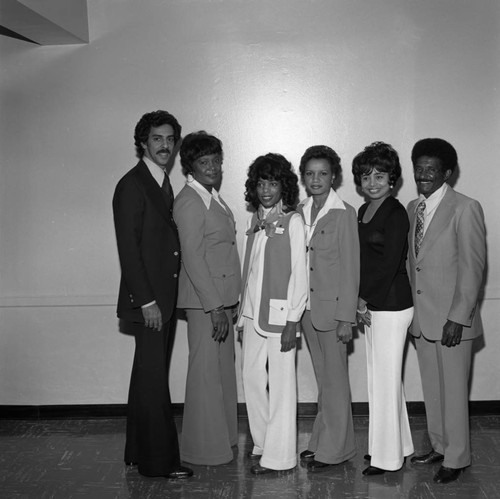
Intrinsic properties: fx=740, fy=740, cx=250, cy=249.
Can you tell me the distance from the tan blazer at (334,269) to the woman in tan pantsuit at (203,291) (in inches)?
19.7

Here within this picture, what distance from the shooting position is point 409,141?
5.01 m

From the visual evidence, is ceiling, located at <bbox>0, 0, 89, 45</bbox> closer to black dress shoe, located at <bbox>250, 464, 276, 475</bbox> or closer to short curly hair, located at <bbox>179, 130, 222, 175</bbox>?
short curly hair, located at <bbox>179, 130, 222, 175</bbox>

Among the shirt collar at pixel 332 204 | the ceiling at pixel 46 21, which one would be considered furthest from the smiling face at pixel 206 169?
the ceiling at pixel 46 21

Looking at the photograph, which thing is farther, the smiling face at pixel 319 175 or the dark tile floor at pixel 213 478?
the smiling face at pixel 319 175

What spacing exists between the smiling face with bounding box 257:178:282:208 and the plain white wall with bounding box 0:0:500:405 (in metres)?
1.14

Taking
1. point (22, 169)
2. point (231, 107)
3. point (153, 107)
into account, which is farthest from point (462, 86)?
point (22, 169)

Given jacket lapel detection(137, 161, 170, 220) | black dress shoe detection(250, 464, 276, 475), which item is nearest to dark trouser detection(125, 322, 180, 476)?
black dress shoe detection(250, 464, 276, 475)

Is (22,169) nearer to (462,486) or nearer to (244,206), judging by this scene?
(244,206)

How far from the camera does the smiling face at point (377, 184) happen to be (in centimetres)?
395

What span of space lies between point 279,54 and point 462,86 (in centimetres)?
125

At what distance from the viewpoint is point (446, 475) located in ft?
12.9

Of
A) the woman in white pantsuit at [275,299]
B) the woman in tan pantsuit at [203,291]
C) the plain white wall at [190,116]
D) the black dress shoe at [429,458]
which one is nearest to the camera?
the woman in white pantsuit at [275,299]

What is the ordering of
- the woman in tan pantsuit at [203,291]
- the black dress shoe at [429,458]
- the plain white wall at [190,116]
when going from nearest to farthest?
1. the woman in tan pantsuit at [203,291]
2. the black dress shoe at [429,458]
3. the plain white wall at [190,116]

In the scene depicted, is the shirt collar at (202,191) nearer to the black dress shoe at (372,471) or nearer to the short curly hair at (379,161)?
the short curly hair at (379,161)
